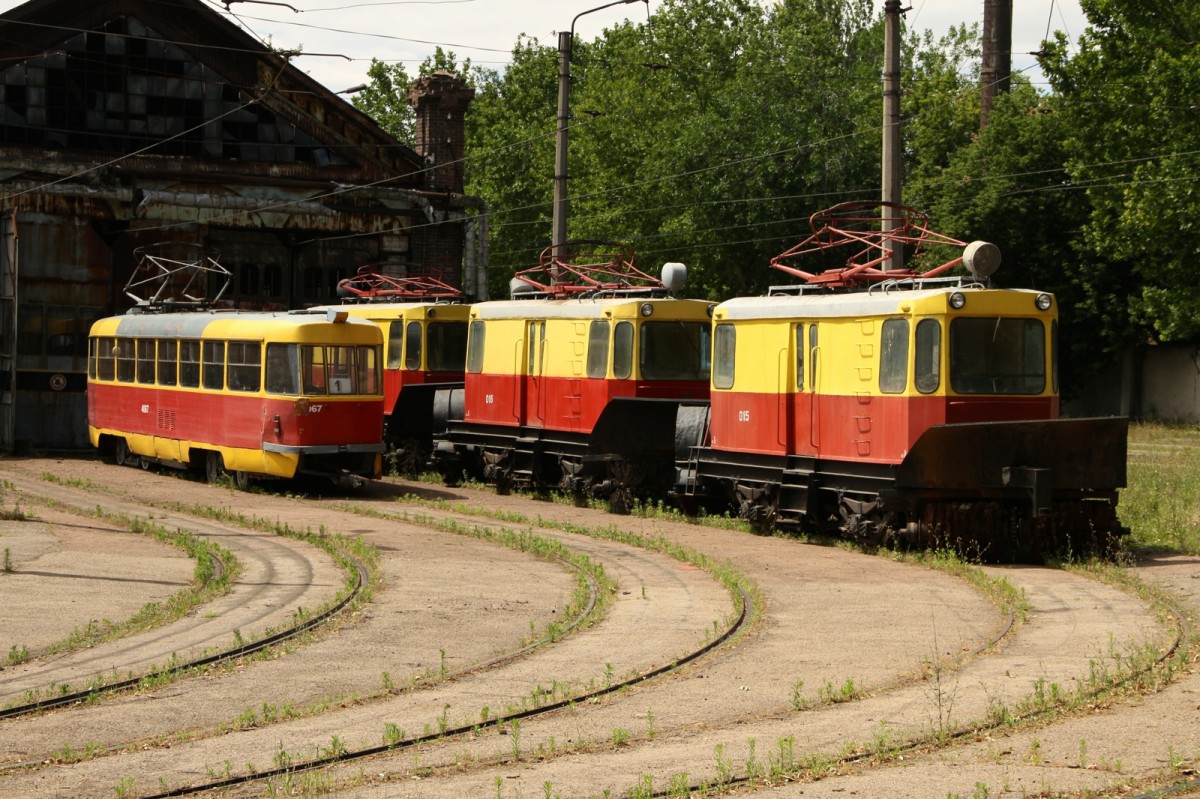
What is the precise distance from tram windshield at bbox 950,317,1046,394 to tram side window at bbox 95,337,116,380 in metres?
17.9

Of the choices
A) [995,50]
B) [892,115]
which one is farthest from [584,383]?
[995,50]

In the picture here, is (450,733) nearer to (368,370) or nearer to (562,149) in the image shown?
(368,370)

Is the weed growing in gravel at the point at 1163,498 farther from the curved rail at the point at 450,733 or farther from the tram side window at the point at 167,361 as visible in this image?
the tram side window at the point at 167,361

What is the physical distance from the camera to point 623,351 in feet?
74.5

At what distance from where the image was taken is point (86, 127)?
3512 cm

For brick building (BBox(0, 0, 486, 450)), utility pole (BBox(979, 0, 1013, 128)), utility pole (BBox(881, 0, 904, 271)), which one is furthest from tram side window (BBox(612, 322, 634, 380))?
utility pole (BBox(979, 0, 1013, 128))

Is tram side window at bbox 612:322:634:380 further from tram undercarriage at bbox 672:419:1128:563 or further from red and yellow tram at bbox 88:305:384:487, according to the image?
tram undercarriage at bbox 672:419:1128:563

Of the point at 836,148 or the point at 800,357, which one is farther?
the point at 836,148

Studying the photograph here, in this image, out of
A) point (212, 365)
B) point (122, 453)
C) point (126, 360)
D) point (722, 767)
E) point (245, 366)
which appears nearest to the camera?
point (722, 767)

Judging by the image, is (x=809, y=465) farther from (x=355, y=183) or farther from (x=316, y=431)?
(x=355, y=183)

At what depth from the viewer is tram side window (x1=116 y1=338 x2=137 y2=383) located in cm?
2914

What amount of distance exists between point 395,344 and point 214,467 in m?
4.04

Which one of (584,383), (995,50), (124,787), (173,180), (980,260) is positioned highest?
(995,50)

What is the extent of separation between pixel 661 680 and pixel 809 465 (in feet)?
28.0
